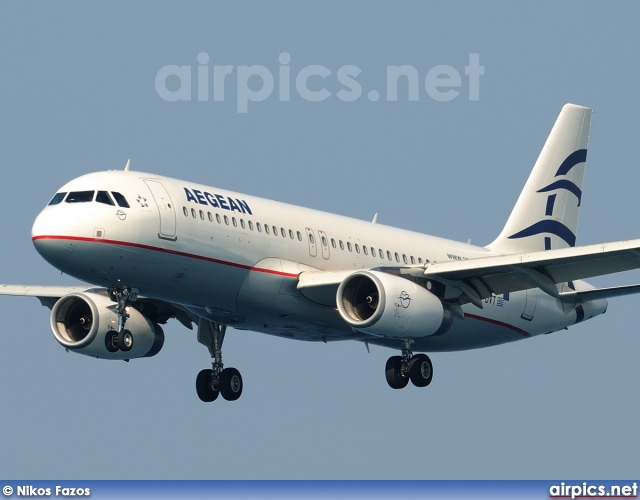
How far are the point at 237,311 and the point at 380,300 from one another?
4.67 metres

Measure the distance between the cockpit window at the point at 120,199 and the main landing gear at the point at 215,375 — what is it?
9.51 m

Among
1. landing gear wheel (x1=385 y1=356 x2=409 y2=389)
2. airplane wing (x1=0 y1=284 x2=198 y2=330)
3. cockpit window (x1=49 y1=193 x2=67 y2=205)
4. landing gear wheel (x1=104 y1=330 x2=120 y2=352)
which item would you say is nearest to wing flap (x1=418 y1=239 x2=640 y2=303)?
landing gear wheel (x1=385 y1=356 x2=409 y2=389)

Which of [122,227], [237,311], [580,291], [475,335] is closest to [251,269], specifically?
[237,311]

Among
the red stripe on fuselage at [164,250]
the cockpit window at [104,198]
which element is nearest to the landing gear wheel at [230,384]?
the red stripe on fuselage at [164,250]

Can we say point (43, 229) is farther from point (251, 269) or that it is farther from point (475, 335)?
point (475, 335)

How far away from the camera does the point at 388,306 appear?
4603 cm

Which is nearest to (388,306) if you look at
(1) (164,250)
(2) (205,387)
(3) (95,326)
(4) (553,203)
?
(1) (164,250)

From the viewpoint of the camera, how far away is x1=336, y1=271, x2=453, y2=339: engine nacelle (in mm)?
46156

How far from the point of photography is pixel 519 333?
5559cm

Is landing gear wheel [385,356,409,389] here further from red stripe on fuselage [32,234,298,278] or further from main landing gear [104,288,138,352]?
main landing gear [104,288,138,352]

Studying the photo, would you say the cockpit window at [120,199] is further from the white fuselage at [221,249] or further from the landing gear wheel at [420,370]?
the landing gear wheel at [420,370]

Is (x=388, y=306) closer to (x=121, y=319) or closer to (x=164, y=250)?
(x=164, y=250)

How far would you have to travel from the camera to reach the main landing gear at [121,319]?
147 feet

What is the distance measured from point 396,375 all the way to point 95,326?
33.3 feet
